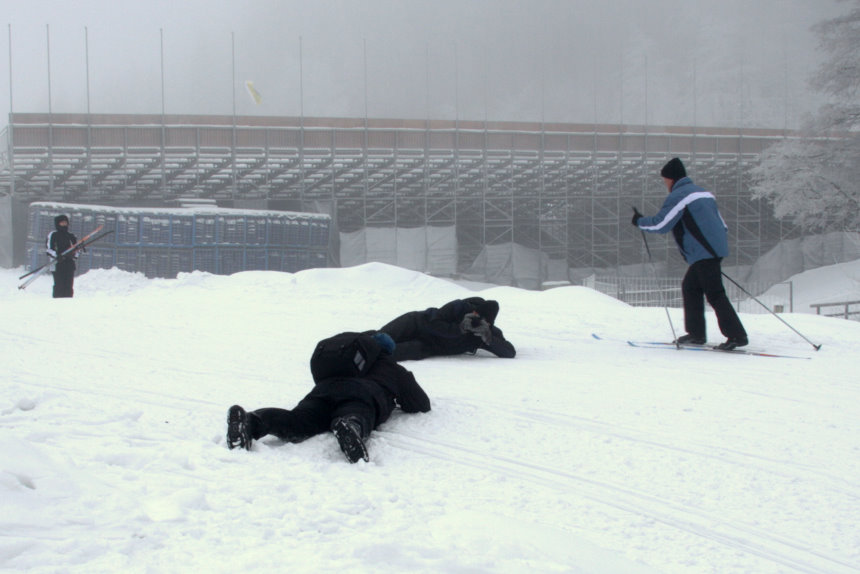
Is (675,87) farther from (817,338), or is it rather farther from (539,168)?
(817,338)

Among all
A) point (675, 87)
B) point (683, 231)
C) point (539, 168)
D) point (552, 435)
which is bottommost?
point (552, 435)

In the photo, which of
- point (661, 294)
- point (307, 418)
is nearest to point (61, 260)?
point (307, 418)

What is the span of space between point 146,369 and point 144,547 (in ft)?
10.5

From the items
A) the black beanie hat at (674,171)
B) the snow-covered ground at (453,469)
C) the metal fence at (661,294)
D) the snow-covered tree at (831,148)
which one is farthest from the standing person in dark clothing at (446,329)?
the snow-covered tree at (831,148)

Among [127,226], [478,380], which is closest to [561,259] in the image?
[127,226]

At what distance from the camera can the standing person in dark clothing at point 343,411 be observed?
9.02 feet

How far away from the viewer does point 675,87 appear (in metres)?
53.6

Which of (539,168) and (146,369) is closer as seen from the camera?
(146,369)

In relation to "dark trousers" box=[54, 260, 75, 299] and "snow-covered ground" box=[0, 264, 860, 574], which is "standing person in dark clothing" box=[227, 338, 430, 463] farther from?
"dark trousers" box=[54, 260, 75, 299]

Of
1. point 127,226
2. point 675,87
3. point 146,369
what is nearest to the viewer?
point 146,369

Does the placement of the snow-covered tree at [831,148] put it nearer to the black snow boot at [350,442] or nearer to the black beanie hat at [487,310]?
the black beanie hat at [487,310]

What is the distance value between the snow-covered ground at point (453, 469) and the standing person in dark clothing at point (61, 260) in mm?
6433

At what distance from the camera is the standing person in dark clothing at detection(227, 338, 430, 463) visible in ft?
9.02

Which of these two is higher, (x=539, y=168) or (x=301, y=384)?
(x=539, y=168)
